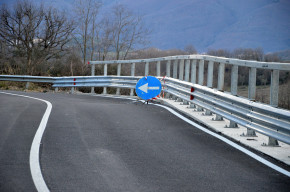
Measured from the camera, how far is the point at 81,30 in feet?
112

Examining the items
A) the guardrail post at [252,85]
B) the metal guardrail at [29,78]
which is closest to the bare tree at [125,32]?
the metal guardrail at [29,78]

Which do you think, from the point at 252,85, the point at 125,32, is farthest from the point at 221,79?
the point at 125,32

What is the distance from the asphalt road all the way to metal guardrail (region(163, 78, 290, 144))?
65 centimetres

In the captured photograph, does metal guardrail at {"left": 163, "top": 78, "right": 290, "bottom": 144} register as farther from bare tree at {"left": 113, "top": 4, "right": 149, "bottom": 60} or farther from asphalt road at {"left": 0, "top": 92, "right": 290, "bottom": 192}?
bare tree at {"left": 113, "top": 4, "right": 149, "bottom": 60}

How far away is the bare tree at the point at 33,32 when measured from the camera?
3045 centimetres

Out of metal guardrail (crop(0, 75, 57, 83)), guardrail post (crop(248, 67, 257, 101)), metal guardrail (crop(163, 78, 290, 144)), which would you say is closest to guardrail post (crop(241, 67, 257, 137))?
guardrail post (crop(248, 67, 257, 101))

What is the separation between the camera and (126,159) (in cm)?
642

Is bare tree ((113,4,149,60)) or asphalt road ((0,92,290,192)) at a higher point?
bare tree ((113,4,149,60))

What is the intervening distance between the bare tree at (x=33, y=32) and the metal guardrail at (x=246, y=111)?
66.3 feet

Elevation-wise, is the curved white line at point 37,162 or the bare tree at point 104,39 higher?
the bare tree at point 104,39

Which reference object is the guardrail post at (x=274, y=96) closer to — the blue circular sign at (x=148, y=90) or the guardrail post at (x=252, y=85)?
the guardrail post at (x=252, y=85)

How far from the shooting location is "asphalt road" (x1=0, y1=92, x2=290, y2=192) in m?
5.18

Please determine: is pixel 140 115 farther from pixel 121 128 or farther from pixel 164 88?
pixel 164 88

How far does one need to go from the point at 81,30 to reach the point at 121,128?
2592 centimetres
